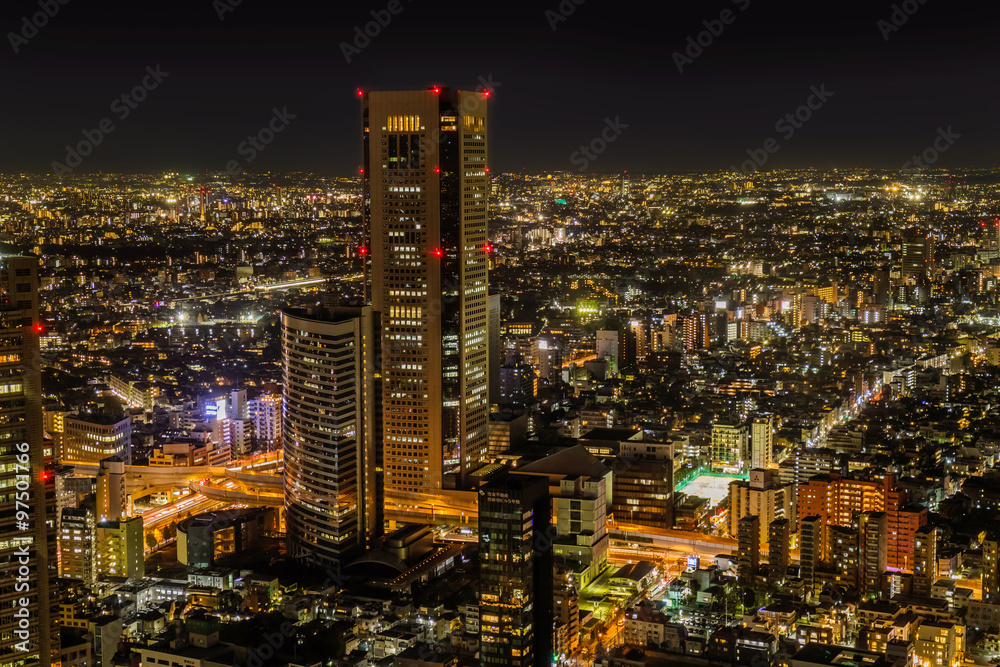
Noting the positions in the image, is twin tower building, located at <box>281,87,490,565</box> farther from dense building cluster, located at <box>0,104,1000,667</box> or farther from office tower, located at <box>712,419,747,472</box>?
office tower, located at <box>712,419,747,472</box>

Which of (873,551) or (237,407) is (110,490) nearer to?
(237,407)

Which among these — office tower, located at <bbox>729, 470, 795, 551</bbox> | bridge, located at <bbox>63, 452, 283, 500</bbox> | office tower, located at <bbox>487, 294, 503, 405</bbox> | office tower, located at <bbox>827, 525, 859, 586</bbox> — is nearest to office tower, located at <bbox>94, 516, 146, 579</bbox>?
bridge, located at <bbox>63, 452, 283, 500</bbox>

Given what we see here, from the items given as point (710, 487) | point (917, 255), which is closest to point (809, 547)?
point (710, 487)

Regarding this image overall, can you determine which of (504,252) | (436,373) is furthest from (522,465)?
(504,252)

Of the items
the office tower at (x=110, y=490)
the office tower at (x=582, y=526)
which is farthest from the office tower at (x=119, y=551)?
the office tower at (x=582, y=526)

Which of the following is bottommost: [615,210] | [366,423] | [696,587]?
[696,587]

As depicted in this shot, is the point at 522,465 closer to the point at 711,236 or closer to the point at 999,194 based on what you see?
the point at 711,236
